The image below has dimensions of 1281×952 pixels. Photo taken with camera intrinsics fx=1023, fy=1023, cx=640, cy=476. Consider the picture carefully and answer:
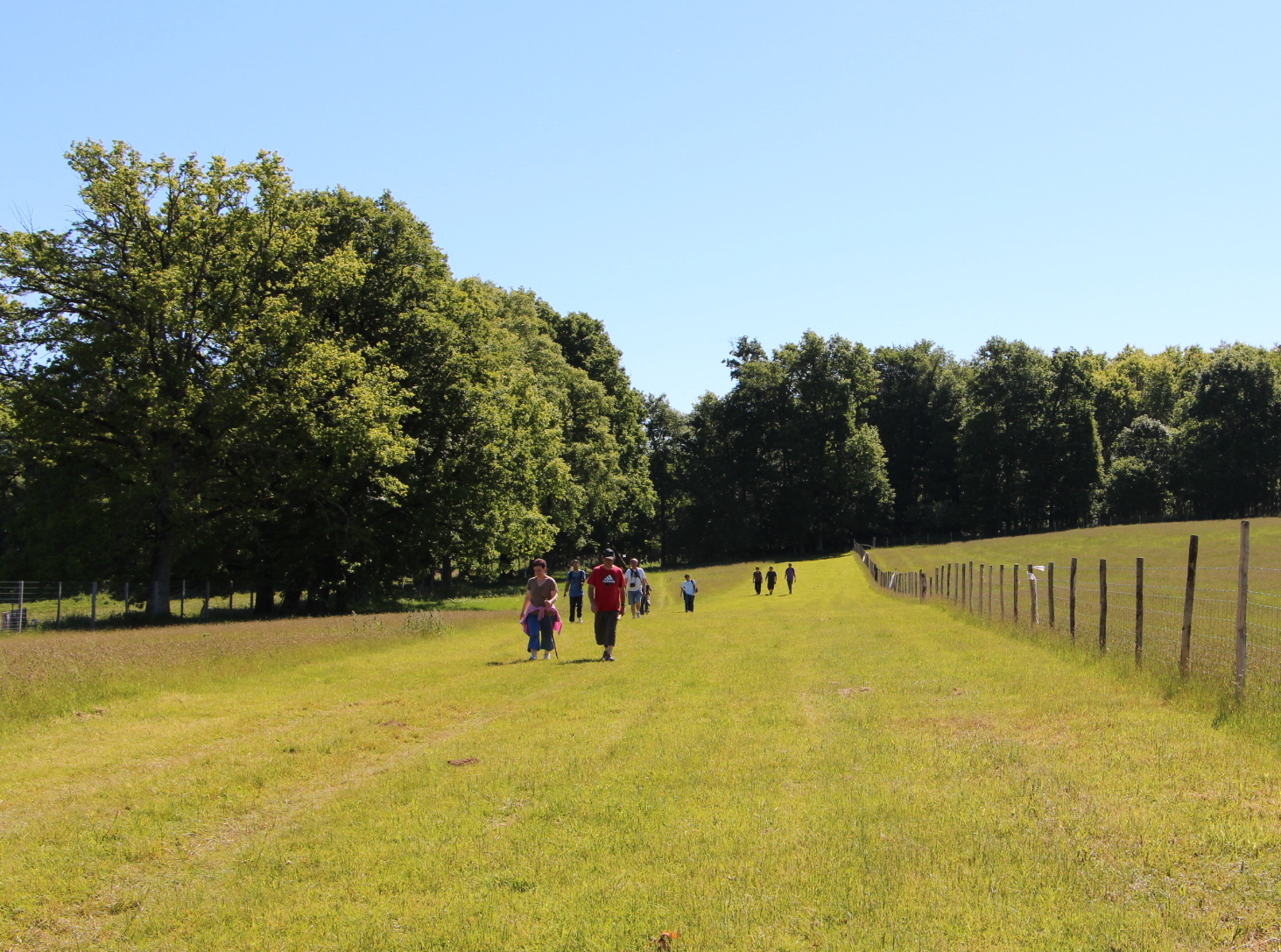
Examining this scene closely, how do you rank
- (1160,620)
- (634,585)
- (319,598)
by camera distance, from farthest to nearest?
1. (319,598)
2. (634,585)
3. (1160,620)

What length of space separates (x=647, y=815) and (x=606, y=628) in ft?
36.3

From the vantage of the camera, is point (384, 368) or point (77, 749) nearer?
point (77, 749)

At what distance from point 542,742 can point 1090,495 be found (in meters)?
115

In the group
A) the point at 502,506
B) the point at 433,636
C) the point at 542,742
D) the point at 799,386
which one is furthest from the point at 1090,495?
the point at 542,742

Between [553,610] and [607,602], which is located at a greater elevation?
[607,602]

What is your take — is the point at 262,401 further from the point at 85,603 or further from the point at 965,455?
the point at 965,455

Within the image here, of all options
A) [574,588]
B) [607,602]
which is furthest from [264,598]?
[607,602]

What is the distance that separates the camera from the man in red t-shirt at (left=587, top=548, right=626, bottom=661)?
18.2 meters

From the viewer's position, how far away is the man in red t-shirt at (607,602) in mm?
18250

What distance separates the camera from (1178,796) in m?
7.35

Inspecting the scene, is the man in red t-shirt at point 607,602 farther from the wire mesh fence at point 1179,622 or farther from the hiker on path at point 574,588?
the hiker on path at point 574,588

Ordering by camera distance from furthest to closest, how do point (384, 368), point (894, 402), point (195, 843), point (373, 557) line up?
point (894, 402) → point (373, 557) → point (384, 368) → point (195, 843)

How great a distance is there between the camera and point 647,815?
7293mm

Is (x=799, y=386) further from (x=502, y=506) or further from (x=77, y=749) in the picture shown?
(x=77, y=749)
